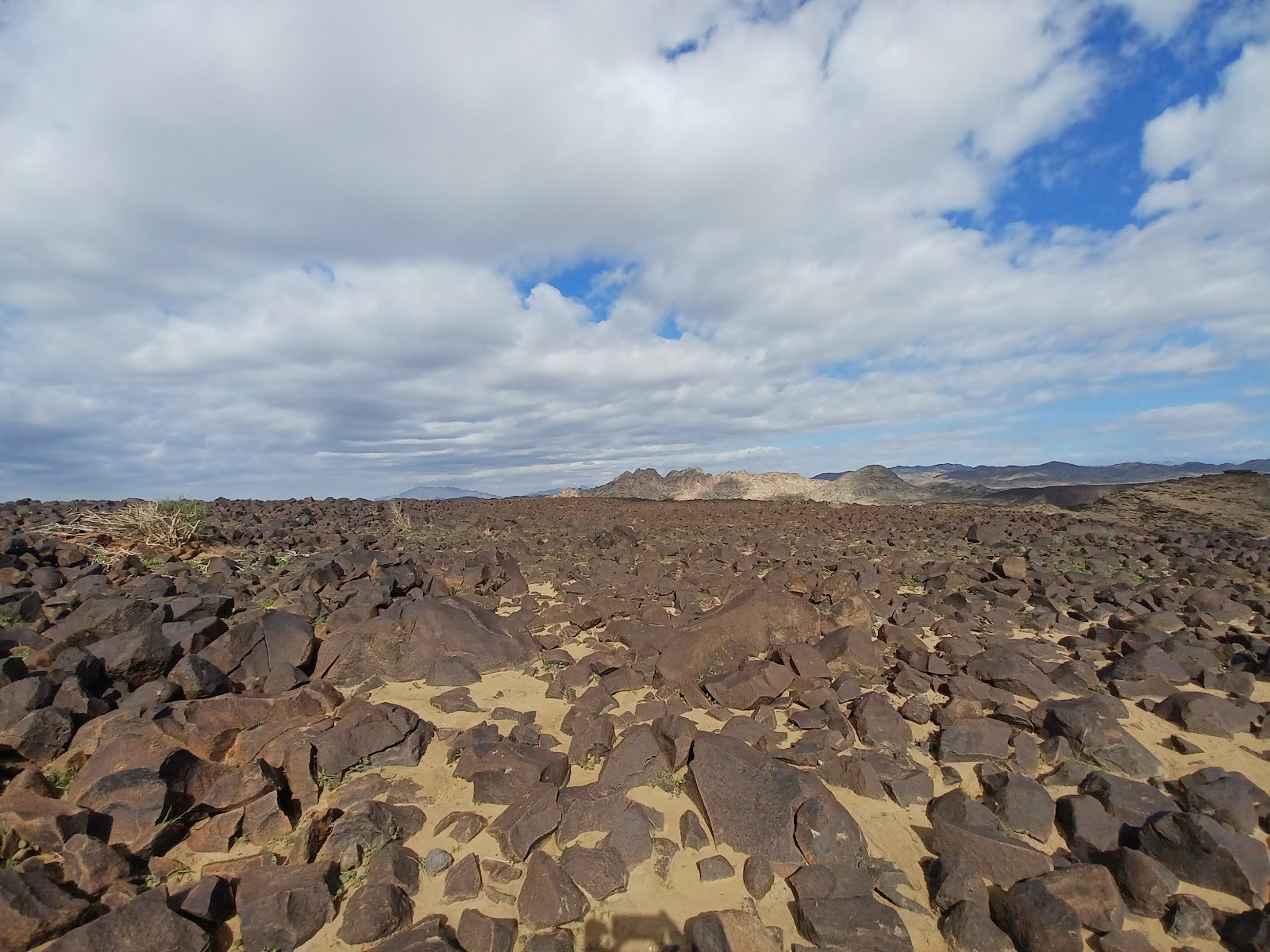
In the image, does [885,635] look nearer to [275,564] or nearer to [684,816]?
[684,816]

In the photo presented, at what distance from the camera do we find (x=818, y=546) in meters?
14.2

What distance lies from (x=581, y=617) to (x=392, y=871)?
476 centimetres

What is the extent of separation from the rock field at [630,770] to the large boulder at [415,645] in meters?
0.04

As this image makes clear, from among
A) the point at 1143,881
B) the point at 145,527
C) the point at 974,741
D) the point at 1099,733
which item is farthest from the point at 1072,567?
the point at 145,527

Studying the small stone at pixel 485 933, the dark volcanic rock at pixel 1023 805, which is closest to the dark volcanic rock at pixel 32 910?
the small stone at pixel 485 933

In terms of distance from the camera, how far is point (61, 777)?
441cm

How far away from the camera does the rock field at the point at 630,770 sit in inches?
130

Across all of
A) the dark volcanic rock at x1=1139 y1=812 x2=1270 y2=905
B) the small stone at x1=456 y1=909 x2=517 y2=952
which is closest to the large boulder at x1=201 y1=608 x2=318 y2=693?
the small stone at x1=456 y1=909 x2=517 y2=952

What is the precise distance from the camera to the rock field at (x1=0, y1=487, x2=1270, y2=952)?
3295 mm

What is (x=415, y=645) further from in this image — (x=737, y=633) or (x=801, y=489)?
(x=801, y=489)

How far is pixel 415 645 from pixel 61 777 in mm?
3054

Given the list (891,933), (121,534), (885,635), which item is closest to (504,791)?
(891,933)

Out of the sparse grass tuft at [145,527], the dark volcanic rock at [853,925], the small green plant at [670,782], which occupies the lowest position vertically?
the dark volcanic rock at [853,925]

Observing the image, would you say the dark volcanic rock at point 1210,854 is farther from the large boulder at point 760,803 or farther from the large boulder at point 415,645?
the large boulder at point 415,645
